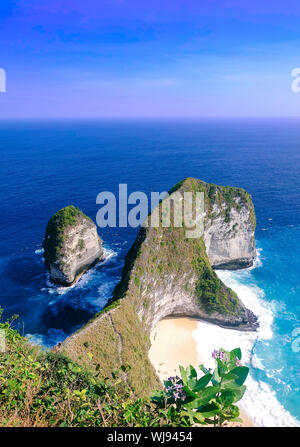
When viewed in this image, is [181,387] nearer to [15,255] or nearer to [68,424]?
[68,424]

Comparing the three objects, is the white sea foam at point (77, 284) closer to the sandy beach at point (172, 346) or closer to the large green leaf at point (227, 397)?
the sandy beach at point (172, 346)

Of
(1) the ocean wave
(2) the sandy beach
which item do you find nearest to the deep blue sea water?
(1) the ocean wave

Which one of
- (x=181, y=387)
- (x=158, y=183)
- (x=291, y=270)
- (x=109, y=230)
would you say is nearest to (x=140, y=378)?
(x=181, y=387)

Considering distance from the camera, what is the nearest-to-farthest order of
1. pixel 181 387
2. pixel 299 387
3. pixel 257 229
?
pixel 181 387 → pixel 299 387 → pixel 257 229

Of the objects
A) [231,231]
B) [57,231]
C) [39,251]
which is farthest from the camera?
[39,251]

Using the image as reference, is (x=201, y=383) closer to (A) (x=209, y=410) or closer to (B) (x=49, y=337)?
(A) (x=209, y=410)

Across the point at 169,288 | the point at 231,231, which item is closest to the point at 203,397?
the point at 169,288

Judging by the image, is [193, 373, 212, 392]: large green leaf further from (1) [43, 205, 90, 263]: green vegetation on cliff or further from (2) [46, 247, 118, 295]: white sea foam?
(2) [46, 247, 118, 295]: white sea foam
